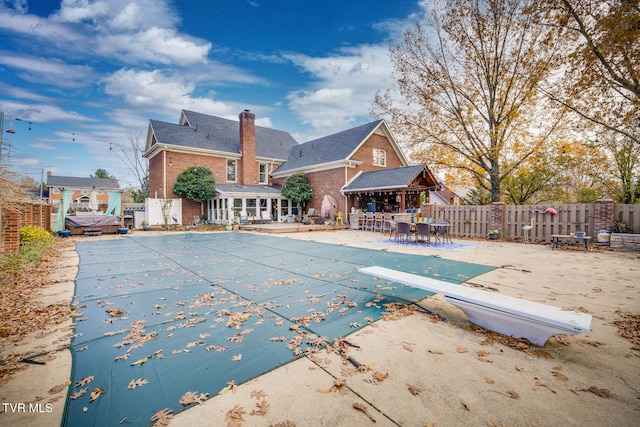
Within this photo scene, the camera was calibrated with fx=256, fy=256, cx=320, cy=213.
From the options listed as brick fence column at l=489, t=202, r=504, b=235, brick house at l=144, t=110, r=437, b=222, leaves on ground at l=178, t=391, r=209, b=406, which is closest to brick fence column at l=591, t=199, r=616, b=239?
brick fence column at l=489, t=202, r=504, b=235

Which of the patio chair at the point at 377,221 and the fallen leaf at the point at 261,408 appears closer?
the fallen leaf at the point at 261,408

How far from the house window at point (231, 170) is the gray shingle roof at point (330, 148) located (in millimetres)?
4257

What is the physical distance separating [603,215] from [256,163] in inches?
929

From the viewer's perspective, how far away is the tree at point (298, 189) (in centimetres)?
2166

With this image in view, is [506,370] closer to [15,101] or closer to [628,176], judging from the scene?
[628,176]

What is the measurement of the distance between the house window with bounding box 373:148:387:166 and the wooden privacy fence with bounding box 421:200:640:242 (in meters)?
8.17

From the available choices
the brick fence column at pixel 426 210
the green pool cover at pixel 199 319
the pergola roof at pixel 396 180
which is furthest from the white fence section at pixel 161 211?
the brick fence column at pixel 426 210

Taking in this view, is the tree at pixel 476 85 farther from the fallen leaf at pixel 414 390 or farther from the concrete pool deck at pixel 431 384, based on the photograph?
the fallen leaf at pixel 414 390

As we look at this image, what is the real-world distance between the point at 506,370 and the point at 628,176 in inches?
787

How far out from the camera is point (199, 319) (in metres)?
3.69

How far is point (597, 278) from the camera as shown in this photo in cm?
576

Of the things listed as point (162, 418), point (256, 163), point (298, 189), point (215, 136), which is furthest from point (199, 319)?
point (215, 136)

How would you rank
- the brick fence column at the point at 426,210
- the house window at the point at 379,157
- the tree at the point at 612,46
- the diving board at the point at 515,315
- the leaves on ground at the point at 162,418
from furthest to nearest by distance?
the house window at the point at 379,157
the brick fence column at the point at 426,210
the tree at the point at 612,46
the diving board at the point at 515,315
the leaves on ground at the point at 162,418

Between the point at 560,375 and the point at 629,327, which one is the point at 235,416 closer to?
the point at 560,375
